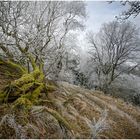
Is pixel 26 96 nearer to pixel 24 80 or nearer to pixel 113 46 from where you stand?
pixel 24 80

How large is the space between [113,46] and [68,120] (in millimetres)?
23655

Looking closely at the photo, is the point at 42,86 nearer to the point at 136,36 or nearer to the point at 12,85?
the point at 12,85

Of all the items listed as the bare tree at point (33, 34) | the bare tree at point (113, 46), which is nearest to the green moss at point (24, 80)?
the bare tree at point (33, 34)

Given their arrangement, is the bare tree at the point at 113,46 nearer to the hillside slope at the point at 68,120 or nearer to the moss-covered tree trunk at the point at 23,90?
the hillside slope at the point at 68,120

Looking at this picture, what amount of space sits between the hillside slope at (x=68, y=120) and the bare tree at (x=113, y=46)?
1794 cm

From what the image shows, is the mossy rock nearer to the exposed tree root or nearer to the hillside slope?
the exposed tree root

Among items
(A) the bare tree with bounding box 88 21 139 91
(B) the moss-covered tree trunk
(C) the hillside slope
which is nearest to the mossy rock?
(B) the moss-covered tree trunk

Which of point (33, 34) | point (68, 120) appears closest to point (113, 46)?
point (33, 34)

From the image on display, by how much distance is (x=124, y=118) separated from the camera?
10805mm

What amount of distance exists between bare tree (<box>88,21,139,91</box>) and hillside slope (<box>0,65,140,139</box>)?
1794 centimetres

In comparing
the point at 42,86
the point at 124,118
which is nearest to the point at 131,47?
the point at 124,118

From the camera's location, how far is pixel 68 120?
810 cm

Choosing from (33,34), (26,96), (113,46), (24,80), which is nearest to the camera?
(26,96)

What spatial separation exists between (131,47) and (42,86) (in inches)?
914
